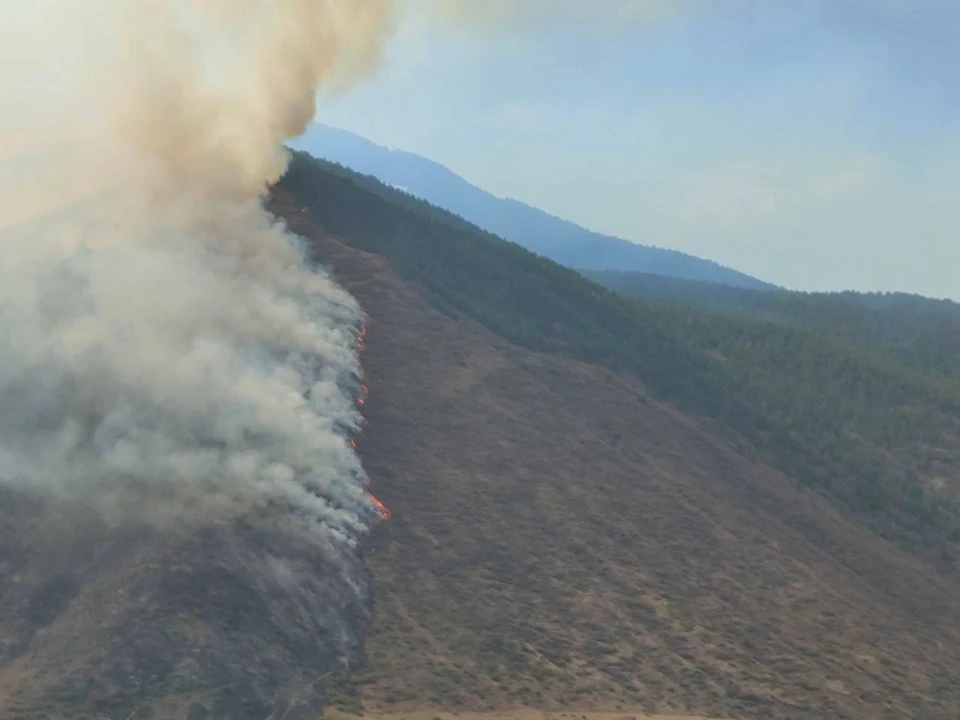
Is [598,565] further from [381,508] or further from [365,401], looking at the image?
[365,401]

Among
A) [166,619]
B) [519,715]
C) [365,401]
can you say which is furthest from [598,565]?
[166,619]

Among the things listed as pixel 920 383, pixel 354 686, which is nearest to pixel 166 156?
pixel 354 686

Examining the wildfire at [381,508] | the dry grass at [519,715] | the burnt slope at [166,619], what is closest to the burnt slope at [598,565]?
the wildfire at [381,508]

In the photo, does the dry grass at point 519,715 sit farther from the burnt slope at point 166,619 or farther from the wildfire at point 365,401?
the wildfire at point 365,401

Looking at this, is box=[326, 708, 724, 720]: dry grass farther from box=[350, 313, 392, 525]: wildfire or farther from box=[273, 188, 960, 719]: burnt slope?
box=[350, 313, 392, 525]: wildfire

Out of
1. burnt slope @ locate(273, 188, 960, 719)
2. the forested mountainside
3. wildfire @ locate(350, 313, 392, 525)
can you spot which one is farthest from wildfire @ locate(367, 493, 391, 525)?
the forested mountainside

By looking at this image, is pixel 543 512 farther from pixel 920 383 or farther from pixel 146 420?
pixel 920 383

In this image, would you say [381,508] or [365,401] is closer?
[381,508]

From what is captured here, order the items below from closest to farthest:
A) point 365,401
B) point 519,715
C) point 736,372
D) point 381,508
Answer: point 519,715 < point 381,508 < point 365,401 < point 736,372

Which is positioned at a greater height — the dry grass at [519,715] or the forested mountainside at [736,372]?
the forested mountainside at [736,372]
